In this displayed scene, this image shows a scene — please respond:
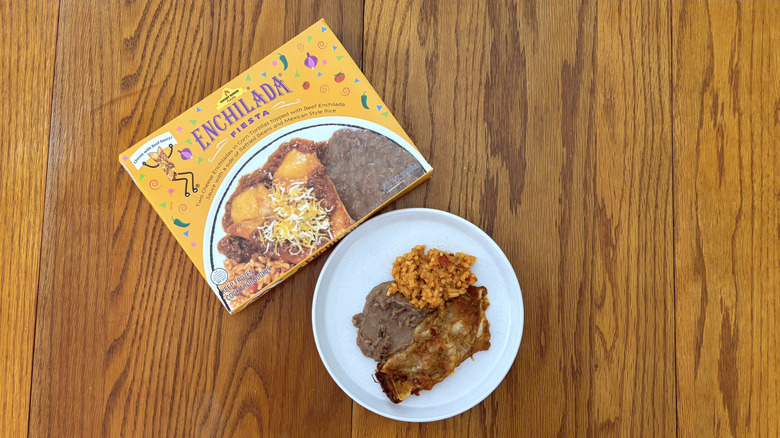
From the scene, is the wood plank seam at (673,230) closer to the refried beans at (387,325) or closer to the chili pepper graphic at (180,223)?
the refried beans at (387,325)

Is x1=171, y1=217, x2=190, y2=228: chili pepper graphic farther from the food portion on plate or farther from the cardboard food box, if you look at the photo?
the food portion on plate

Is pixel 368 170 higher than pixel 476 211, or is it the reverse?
pixel 368 170

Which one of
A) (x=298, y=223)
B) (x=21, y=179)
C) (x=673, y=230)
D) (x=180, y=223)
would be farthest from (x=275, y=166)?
(x=673, y=230)

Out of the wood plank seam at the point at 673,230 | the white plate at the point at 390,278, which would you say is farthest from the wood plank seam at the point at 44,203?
the wood plank seam at the point at 673,230

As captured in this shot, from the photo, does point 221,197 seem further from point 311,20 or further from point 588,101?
point 588,101

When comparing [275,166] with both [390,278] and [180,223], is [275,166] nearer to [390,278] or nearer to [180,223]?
[180,223]

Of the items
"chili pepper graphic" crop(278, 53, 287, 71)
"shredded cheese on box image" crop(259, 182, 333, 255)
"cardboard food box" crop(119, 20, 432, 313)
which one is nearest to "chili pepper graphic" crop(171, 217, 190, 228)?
"cardboard food box" crop(119, 20, 432, 313)

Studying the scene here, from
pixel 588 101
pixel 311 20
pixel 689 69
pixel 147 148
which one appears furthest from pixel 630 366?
pixel 147 148
